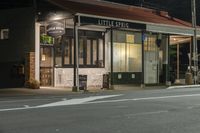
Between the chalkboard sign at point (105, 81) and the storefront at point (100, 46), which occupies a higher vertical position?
the storefront at point (100, 46)

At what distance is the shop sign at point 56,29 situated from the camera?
31.1m

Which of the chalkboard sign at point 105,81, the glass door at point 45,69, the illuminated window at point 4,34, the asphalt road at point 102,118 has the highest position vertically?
the illuminated window at point 4,34

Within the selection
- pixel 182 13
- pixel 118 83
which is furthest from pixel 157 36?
pixel 182 13

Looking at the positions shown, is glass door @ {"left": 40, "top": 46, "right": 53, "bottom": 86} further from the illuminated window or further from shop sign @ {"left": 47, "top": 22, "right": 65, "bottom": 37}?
the illuminated window

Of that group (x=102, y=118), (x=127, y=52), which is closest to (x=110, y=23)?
(x=127, y=52)

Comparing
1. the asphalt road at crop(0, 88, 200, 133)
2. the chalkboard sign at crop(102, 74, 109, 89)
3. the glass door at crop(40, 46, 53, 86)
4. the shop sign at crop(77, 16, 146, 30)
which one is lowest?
the asphalt road at crop(0, 88, 200, 133)

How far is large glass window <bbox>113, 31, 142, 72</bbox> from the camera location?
3769cm

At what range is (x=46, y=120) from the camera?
14.4m

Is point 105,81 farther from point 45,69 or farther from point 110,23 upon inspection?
point 110,23

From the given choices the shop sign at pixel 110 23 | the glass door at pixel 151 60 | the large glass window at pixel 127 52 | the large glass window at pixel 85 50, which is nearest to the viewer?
the shop sign at pixel 110 23

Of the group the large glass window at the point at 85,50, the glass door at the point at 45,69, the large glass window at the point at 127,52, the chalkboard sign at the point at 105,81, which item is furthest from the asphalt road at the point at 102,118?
the large glass window at the point at 127,52

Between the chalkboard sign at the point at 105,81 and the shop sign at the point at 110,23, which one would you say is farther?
the chalkboard sign at the point at 105,81

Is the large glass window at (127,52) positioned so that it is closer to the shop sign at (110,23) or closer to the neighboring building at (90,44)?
the neighboring building at (90,44)

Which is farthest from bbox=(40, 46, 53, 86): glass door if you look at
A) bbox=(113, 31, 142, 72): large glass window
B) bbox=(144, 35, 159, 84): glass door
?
bbox=(144, 35, 159, 84): glass door
